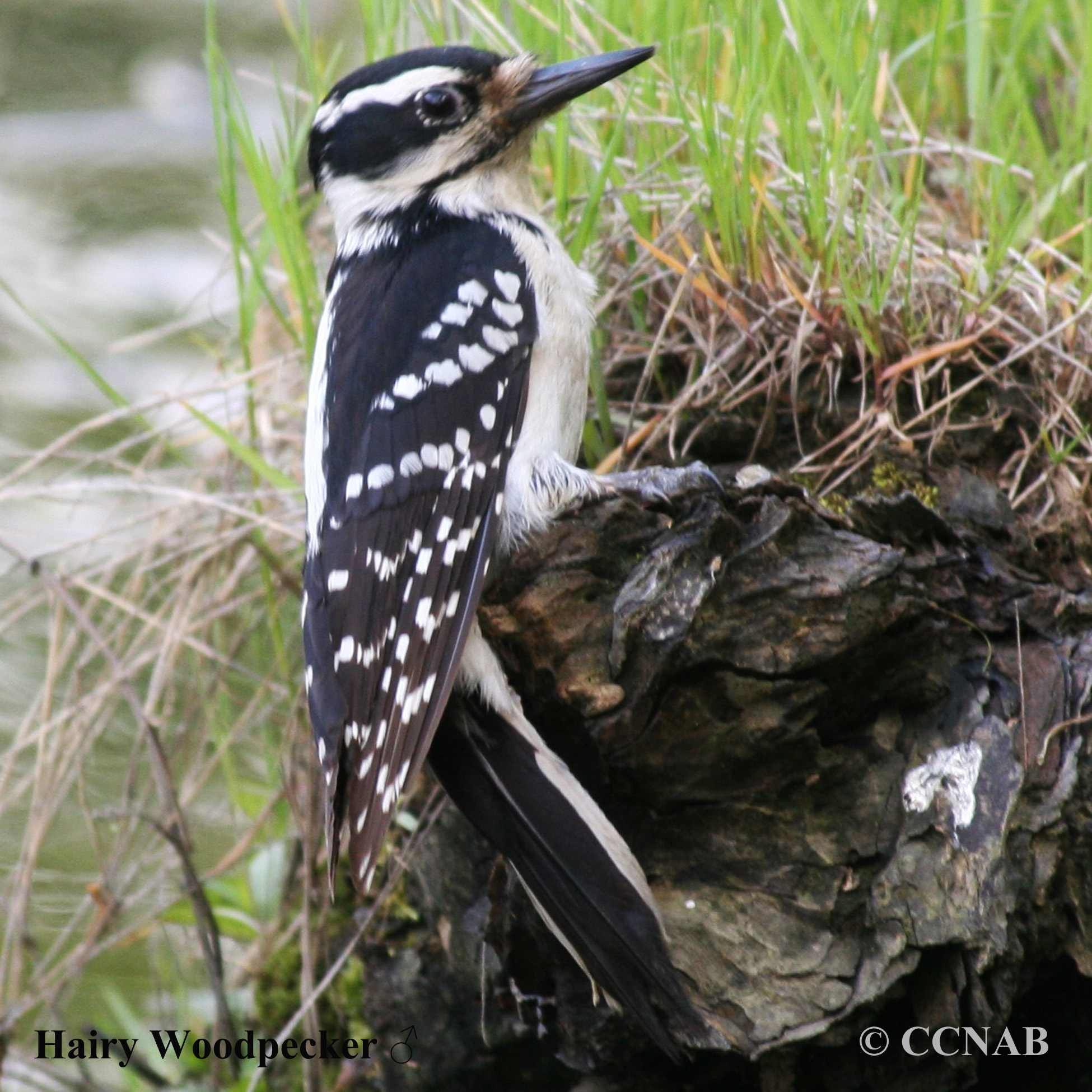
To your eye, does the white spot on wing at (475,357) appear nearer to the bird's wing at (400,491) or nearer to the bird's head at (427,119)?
the bird's wing at (400,491)

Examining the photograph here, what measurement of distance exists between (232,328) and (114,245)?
204cm

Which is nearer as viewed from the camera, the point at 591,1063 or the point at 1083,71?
the point at 591,1063

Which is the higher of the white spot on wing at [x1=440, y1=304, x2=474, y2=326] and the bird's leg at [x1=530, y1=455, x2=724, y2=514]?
the white spot on wing at [x1=440, y1=304, x2=474, y2=326]

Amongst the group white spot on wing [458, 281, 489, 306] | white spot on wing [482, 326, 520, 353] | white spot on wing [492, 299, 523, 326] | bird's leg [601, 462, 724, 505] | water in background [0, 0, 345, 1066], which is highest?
water in background [0, 0, 345, 1066]

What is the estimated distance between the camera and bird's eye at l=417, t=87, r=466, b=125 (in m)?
2.83

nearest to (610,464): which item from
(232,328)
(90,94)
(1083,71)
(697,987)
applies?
(697,987)

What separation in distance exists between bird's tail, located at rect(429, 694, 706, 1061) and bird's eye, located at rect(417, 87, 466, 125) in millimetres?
1438

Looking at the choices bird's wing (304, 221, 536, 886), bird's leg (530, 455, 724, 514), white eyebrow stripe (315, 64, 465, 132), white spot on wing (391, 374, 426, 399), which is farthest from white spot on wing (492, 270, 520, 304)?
white eyebrow stripe (315, 64, 465, 132)

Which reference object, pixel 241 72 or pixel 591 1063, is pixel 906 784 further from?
pixel 241 72

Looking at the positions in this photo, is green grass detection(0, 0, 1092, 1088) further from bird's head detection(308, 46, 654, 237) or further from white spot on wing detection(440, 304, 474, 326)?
white spot on wing detection(440, 304, 474, 326)

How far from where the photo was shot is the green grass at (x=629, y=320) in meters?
2.57

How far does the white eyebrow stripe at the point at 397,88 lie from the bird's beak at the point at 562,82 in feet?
0.52

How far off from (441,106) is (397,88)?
103 millimetres

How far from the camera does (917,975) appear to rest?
6.97 ft
